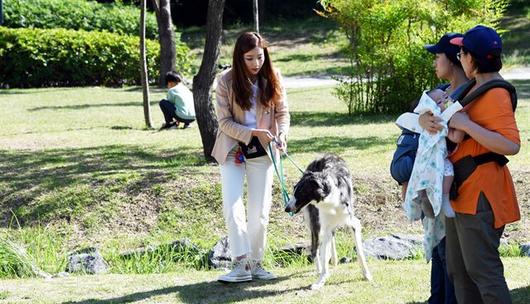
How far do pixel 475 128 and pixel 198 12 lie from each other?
36359 millimetres

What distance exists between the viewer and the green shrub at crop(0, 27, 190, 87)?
2359 cm

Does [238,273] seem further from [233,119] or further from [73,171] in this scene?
[73,171]

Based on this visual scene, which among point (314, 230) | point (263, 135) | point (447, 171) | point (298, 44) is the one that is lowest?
point (298, 44)

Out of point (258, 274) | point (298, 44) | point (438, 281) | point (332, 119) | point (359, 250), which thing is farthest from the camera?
point (298, 44)

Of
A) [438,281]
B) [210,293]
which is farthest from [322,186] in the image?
[438,281]

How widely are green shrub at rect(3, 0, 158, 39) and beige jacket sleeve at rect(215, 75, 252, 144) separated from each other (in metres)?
21.5

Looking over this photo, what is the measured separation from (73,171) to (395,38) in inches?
268

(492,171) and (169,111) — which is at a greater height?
(492,171)

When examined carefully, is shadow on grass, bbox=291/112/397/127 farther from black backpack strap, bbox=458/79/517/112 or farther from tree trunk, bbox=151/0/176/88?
black backpack strap, bbox=458/79/517/112

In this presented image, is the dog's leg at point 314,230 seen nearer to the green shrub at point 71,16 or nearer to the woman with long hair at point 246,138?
the woman with long hair at point 246,138

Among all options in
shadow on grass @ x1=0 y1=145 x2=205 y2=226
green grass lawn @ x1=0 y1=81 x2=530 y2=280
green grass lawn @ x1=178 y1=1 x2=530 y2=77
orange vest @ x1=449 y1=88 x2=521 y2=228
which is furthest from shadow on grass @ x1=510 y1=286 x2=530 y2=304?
green grass lawn @ x1=178 y1=1 x2=530 y2=77

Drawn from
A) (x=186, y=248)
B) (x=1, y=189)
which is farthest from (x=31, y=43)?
(x=186, y=248)

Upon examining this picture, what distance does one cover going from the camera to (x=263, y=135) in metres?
6.69

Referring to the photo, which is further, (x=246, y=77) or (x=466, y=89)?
(x=246, y=77)
